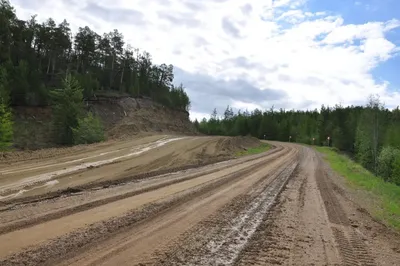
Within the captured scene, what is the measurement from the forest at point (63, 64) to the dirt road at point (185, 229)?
47.9m

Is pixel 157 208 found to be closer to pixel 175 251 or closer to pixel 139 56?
pixel 175 251

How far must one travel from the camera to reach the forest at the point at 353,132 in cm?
5210

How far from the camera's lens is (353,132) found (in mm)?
81562

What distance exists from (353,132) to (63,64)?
216 feet

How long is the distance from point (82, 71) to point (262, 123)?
47.2m

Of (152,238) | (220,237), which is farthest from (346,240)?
(152,238)

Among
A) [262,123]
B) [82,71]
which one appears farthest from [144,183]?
[262,123]

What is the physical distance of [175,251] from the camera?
19.6 feet

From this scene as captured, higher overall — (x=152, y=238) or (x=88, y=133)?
(x=88, y=133)

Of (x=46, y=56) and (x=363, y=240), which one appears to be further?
(x=46, y=56)

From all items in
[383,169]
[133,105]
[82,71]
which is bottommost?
[383,169]

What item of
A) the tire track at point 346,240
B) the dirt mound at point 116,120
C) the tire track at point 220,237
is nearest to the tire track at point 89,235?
the tire track at point 220,237

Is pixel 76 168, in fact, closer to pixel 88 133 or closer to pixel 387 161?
pixel 88 133

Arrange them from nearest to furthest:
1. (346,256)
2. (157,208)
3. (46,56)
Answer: (346,256), (157,208), (46,56)
